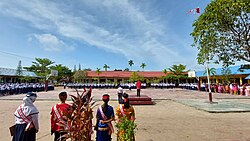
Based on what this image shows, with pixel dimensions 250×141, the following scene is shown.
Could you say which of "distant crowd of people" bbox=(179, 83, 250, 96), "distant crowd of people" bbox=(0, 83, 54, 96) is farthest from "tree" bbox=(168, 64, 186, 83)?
"distant crowd of people" bbox=(0, 83, 54, 96)

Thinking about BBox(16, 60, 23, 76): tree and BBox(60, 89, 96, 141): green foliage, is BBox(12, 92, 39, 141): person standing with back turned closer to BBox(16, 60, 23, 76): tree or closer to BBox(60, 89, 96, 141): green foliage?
BBox(60, 89, 96, 141): green foliage

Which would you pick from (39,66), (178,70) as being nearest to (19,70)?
(39,66)

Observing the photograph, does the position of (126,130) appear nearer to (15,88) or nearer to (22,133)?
(22,133)

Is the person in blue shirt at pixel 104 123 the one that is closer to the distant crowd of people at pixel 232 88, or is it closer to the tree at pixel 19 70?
the distant crowd of people at pixel 232 88

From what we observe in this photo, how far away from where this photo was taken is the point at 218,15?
6312 mm

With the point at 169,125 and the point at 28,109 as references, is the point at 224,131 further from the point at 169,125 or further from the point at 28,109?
the point at 28,109

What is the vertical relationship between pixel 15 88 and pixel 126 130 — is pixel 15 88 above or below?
below

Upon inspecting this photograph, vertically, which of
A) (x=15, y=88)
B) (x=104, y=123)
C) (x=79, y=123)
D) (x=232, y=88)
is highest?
(x=79, y=123)

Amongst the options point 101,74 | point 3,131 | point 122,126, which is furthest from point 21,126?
point 101,74

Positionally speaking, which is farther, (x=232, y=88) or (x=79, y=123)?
(x=232, y=88)

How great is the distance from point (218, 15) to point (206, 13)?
1.76 feet

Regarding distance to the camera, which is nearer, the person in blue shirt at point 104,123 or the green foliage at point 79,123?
Result: the green foliage at point 79,123

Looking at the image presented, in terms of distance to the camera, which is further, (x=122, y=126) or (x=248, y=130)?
(x=248, y=130)

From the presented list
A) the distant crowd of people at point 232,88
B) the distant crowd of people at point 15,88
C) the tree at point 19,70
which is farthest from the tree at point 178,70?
the tree at point 19,70
